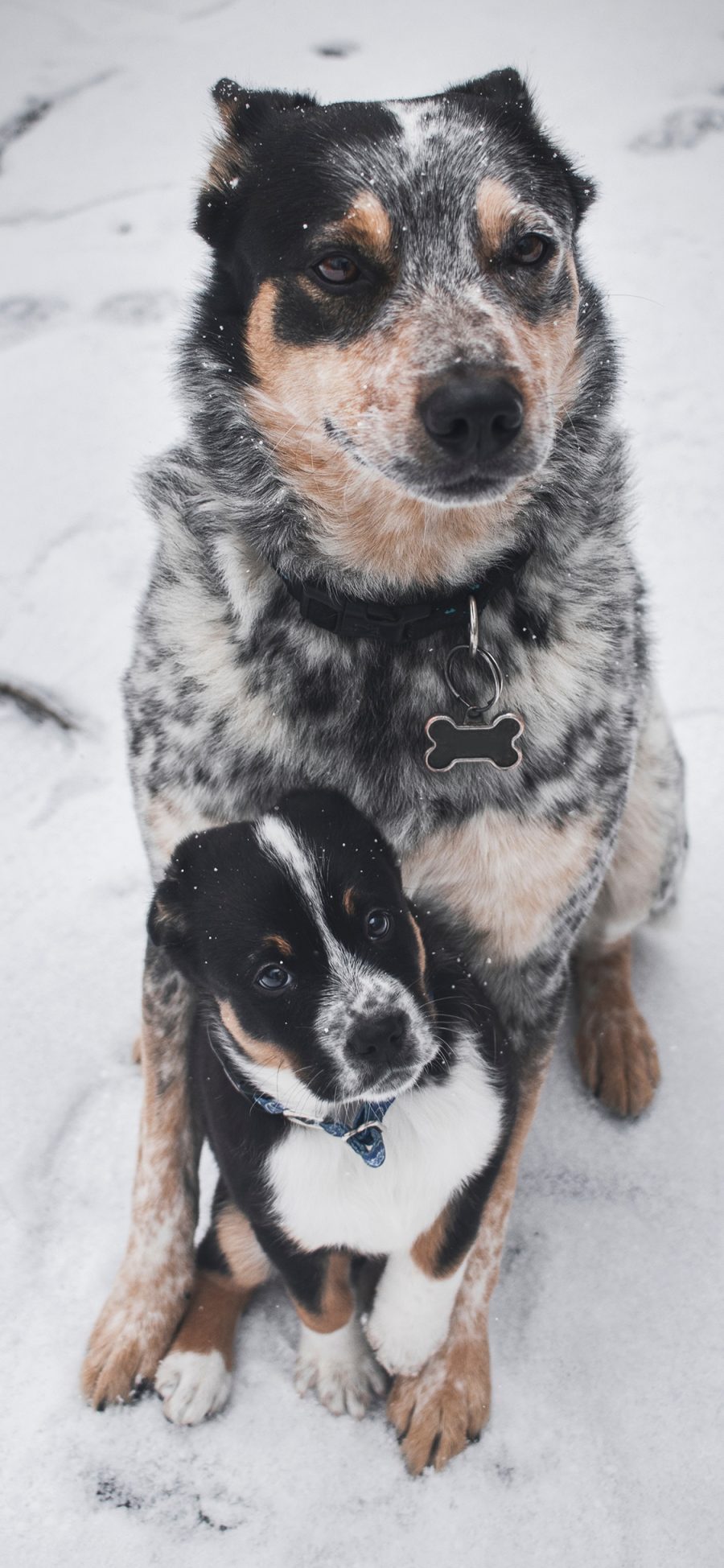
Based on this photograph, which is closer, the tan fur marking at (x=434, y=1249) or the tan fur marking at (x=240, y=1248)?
the tan fur marking at (x=434, y=1249)

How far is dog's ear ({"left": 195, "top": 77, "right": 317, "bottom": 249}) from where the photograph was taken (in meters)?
2.24

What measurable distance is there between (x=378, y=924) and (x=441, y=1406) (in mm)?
1051

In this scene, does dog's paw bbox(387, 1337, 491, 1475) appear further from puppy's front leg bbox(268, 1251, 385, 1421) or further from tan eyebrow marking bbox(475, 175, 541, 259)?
tan eyebrow marking bbox(475, 175, 541, 259)

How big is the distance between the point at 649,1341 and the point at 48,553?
3419mm

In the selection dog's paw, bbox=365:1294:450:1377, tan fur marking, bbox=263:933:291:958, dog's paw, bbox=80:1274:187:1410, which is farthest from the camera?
dog's paw, bbox=80:1274:187:1410

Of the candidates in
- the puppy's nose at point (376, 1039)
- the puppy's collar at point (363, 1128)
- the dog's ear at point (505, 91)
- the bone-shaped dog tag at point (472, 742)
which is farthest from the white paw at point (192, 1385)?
the dog's ear at point (505, 91)

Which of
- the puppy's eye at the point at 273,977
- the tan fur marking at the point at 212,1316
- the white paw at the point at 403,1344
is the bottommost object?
the tan fur marking at the point at 212,1316

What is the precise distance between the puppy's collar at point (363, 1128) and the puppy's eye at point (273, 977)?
0.84 ft

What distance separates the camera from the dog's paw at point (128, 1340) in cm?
242

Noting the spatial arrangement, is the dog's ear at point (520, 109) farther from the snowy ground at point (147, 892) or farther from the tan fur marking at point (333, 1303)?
the tan fur marking at point (333, 1303)

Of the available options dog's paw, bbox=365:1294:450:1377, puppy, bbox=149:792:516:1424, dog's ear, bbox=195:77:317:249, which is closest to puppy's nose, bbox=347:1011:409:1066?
puppy, bbox=149:792:516:1424

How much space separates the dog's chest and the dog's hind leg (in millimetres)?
814

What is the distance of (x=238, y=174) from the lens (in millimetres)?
2252

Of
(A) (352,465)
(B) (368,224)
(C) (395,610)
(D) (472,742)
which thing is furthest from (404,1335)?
(B) (368,224)
